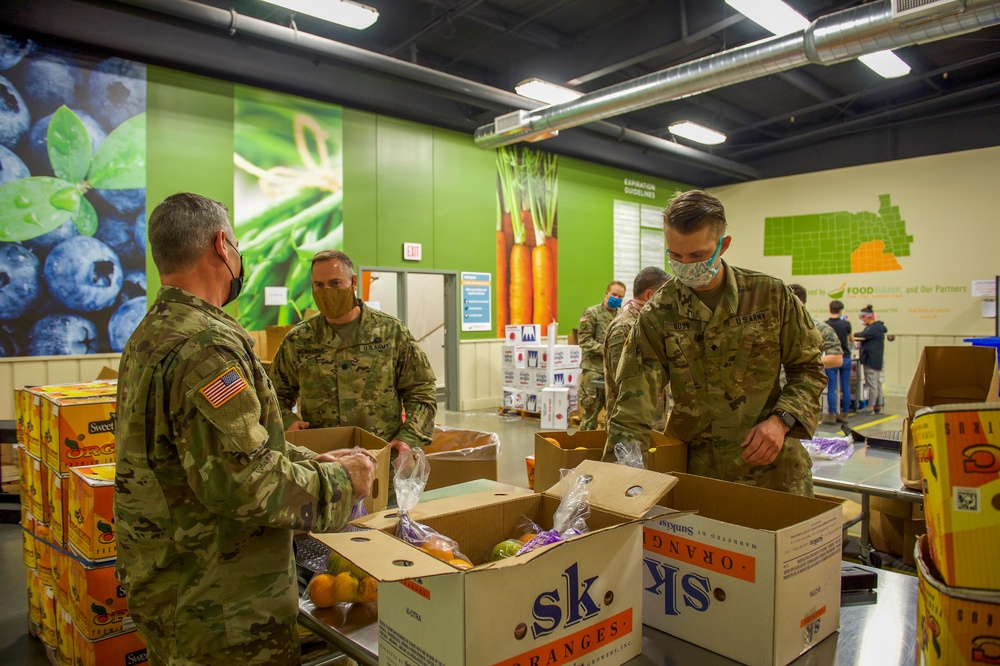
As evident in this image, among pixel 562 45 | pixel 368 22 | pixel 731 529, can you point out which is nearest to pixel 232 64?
pixel 368 22

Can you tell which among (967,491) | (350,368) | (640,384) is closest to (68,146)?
(350,368)

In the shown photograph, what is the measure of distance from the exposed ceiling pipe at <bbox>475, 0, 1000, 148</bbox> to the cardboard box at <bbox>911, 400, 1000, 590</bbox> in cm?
617

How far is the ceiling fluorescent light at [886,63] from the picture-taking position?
7.55 m

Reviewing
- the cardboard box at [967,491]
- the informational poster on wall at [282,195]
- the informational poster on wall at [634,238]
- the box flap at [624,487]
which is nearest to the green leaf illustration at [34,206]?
the informational poster on wall at [282,195]

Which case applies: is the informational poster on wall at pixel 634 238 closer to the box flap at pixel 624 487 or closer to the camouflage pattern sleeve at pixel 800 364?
the camouflage pattern sleeve at pixel 800 364

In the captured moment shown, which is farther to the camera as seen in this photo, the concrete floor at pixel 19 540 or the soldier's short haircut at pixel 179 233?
the concrete floor at pixel 19 540

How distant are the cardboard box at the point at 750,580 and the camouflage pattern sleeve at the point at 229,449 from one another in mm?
721

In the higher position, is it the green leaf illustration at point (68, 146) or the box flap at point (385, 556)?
the green leaf illustration at point (68, 146)

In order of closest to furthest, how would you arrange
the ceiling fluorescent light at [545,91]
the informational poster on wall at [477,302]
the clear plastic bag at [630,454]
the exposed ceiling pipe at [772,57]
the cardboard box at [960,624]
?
1. the cardboard box at [960,624]
2. the clear plastic bag at [630,454]
3. the exposed ceiling pipe at [772,57]
4. the ceiling fluorescent light at [545,91]
5. the informational poster on wall at [477,302]

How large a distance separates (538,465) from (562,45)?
787 cm

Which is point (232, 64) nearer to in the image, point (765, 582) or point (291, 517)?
point (291, 517)

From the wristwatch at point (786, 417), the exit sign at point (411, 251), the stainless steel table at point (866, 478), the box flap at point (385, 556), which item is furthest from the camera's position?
the exit sign at point (411, 251)

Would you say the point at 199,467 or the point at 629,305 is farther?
the point at 629,305

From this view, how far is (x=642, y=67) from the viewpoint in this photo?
9289 mm
